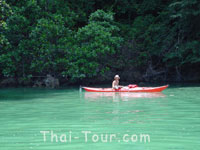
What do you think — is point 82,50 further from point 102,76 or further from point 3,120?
point 3,120

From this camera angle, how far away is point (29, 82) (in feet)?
82.4

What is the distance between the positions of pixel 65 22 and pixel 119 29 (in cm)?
388

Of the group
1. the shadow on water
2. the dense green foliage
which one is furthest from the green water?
the dense green foliage

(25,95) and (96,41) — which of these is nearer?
(25,95)

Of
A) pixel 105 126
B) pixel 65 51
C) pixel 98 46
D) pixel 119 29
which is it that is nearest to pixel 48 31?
pixel 65 51

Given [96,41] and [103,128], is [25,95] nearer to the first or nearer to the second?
[96,41]

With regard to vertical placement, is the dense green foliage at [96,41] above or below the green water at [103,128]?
above

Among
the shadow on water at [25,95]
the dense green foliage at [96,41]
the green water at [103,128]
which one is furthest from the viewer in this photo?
the dense green foliage at [96,41]

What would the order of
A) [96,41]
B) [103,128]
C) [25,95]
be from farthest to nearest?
[96,41] → [25,95] → [103,128]

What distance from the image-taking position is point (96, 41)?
23.3 meters

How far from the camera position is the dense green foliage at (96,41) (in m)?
22.9

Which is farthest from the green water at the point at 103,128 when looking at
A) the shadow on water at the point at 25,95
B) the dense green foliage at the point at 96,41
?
the dense green foliage at the point at 96,41

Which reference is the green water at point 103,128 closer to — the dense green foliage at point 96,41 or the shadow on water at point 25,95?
the shadow on water at point 25,95

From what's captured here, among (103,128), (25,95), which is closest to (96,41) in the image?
(25,95)
